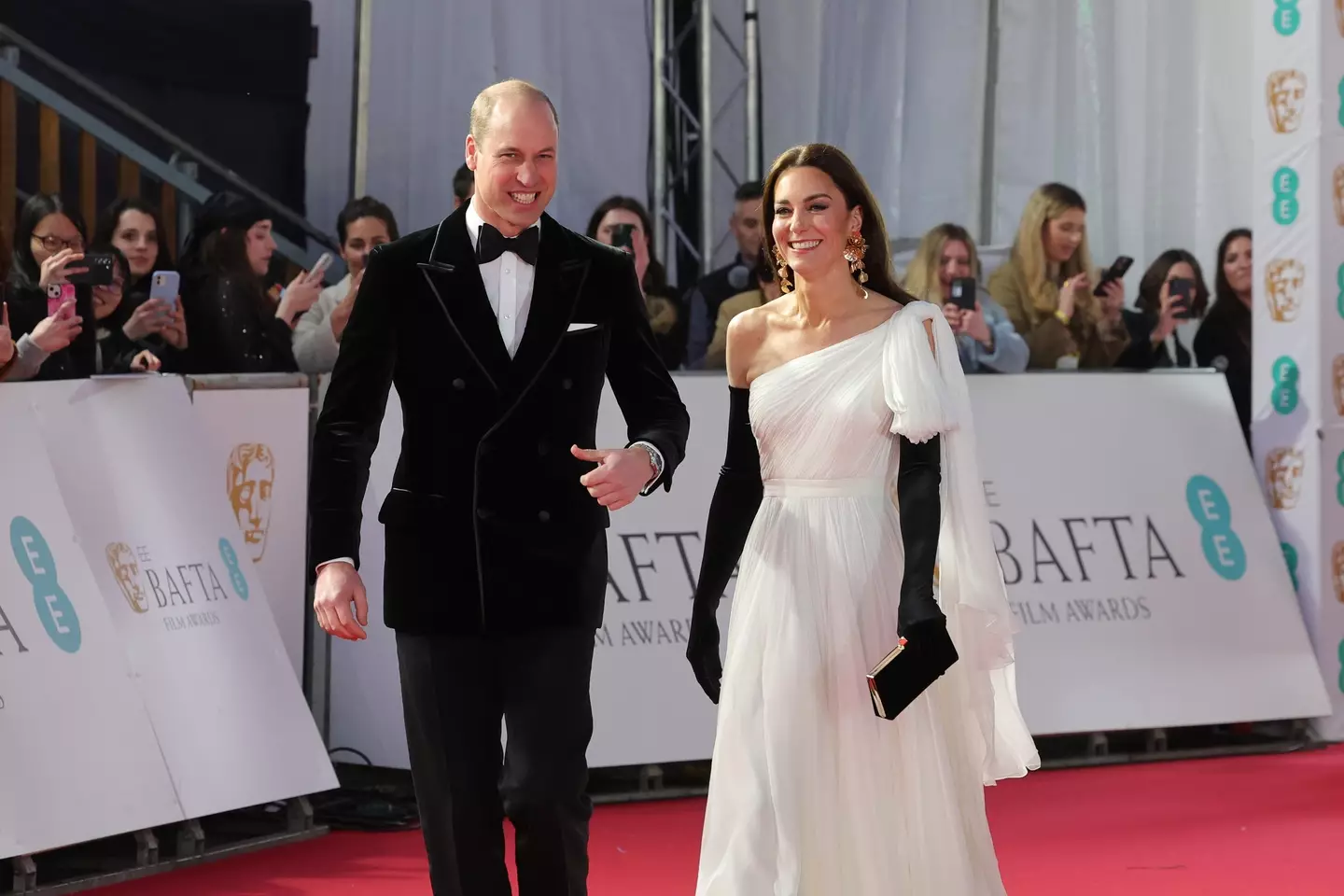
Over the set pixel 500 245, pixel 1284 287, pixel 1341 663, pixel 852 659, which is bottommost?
pixel 1341 663

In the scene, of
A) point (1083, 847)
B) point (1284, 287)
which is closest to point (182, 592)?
point (1083, 847)

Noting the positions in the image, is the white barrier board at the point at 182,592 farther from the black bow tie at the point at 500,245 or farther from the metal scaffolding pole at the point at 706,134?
the metal scaffolding pole at the point at 706,134

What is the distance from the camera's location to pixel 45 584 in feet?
16.1

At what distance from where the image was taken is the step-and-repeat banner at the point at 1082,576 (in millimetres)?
6074

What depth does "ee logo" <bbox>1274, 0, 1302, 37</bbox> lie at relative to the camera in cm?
731

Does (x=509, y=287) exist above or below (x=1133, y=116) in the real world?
below

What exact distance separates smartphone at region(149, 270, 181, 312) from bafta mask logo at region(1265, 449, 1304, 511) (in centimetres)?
454

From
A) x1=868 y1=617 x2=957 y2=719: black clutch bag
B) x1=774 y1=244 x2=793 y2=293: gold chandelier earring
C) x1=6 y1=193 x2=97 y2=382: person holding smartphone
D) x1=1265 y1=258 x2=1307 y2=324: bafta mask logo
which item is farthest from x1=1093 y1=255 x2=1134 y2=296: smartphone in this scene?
x1=868 y1=617 x2=957 y2=719: black clutch bag

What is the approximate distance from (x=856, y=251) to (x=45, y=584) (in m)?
2.61

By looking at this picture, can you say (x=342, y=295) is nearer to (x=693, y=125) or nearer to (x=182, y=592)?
(x=182, y=592)

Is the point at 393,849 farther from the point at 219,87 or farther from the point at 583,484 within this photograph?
the point at 219,87

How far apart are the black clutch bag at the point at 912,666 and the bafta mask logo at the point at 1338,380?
4577 millimetres

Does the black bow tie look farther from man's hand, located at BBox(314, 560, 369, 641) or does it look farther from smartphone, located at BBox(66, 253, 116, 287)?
smartphone, located at BBox(66, 253, 116, 287)

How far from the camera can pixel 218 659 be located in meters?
5.40
